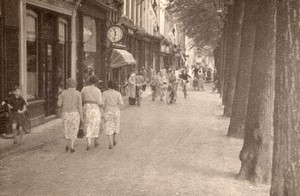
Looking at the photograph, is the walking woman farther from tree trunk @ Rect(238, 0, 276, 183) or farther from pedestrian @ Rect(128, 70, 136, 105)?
pedestrian @ Rect(128, 70, 136, 105)

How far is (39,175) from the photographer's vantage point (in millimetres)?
9023

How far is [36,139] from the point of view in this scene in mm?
13141

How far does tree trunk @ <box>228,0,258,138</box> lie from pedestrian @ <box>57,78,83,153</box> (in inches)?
197

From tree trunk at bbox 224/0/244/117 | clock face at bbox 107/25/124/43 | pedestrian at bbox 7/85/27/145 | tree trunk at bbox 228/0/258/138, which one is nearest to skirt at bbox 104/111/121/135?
pedestrian at bbox 7/85/27/145

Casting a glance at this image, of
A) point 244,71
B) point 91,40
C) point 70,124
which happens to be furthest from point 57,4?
point 70,124

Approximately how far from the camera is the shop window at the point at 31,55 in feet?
53.0

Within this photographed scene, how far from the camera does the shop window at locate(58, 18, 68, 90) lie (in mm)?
19188

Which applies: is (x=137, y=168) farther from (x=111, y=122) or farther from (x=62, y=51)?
(x=62, y=51)

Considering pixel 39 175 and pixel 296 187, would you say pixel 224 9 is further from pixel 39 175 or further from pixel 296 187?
pixel 296 187

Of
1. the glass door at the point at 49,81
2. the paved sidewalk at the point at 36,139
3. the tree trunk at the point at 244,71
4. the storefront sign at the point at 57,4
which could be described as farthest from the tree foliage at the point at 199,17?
the paved sidewalk at the point at 36,139

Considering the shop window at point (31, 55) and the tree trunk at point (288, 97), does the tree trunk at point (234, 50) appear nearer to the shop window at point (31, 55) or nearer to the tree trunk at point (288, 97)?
the shop window at point (31, 55)

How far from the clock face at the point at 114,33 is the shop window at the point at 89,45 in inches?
30.0

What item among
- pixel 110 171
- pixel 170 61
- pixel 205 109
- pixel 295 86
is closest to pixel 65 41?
pixel 205 109

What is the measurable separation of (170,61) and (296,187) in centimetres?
6321
